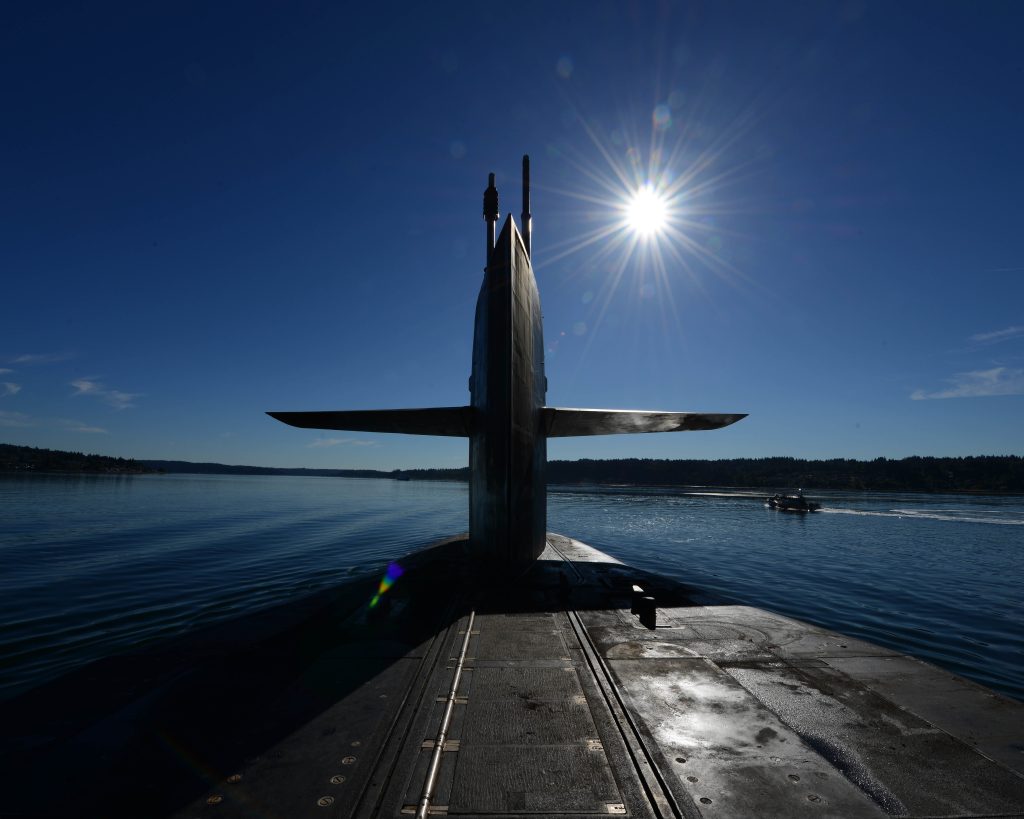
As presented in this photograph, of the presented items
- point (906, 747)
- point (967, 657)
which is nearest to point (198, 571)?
point (906, 747)

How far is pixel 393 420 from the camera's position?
1203cm

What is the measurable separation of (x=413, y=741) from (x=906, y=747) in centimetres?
412

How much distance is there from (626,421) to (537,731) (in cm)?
973

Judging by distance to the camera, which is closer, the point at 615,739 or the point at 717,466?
the point at 615,739

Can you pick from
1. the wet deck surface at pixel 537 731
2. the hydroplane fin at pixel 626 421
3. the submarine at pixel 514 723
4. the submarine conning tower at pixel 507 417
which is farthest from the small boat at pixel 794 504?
the wet deck surface at pixel 537 731

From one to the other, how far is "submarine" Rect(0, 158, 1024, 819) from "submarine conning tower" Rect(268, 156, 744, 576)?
6.33ft

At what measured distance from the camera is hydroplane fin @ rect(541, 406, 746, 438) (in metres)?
12.4

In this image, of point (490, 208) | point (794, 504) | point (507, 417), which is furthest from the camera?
point (794, 504)

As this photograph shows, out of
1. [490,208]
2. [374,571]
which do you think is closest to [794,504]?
[374,571]

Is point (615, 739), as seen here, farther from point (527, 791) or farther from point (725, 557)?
point (725, 557)

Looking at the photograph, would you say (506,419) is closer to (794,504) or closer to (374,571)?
(374,571)

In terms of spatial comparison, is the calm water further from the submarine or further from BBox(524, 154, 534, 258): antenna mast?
BBox(524, 154, 534, 258): antenna mast

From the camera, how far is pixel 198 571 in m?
15.2

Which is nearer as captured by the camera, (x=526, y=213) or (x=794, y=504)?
(x=526, y=213)
